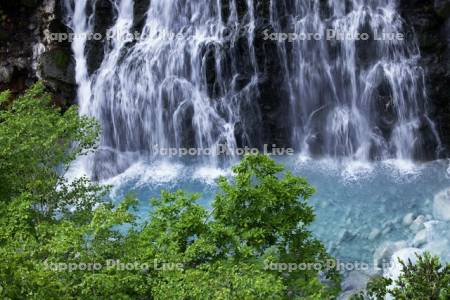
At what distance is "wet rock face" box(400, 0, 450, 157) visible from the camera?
2791cm

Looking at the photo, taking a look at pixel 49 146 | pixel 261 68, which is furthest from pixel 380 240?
pixel 49 146

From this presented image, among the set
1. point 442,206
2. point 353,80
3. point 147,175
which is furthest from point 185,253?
point 353,80

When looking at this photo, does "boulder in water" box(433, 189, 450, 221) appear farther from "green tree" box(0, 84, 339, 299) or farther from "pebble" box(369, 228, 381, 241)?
"green tree" box(0, 84, 339, 299)

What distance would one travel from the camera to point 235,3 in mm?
29000

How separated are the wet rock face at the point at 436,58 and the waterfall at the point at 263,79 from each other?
43 cm

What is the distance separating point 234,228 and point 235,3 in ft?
55.0

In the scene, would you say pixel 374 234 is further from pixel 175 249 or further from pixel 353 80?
pixel 175 249

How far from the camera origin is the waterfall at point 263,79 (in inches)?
1103

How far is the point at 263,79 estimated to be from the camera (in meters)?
28.6

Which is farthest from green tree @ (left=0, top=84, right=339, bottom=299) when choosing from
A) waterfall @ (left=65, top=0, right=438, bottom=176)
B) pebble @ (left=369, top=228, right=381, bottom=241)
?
waterfall @ (left=65, top=0, right=438, bottom=176)

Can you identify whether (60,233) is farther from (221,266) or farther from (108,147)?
(108,147)

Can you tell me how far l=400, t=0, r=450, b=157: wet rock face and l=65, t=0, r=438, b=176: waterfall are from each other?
428 millimetres

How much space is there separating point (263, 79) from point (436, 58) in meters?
7.44

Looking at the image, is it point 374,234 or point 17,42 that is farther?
point 17,42
